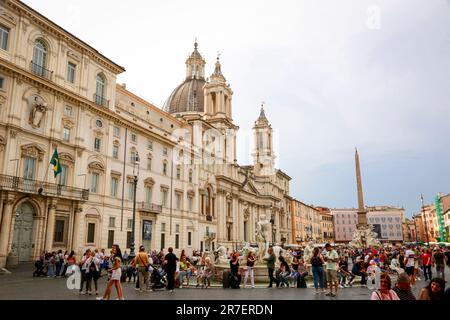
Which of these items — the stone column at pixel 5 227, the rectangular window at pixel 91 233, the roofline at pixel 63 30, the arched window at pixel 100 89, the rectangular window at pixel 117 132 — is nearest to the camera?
the stone column at pixel 5 227

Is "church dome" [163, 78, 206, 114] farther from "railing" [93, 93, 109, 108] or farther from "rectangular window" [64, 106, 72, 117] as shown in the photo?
"rectangular window" [64, 106, 72, 117]

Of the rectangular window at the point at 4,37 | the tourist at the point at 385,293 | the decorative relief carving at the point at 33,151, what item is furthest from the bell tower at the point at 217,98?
the tourist at the point at 385,293

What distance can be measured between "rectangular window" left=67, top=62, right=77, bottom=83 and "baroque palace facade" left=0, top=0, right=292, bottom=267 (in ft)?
0.31

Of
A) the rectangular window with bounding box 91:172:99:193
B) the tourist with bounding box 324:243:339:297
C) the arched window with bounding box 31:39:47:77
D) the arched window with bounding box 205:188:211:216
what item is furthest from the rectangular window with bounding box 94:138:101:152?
the tourist with bounding box 324:243:339:297

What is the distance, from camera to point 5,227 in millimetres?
21469

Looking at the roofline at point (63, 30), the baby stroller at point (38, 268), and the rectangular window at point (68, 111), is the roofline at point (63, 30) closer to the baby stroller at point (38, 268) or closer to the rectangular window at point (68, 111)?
the rectangular window at point (68, 111)

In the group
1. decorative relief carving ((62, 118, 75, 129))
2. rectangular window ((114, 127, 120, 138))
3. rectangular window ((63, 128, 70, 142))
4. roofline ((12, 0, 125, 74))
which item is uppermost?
roofline ((12, 0, 125, 74))

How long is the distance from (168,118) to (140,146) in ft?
29.1

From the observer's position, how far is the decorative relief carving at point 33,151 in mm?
23439

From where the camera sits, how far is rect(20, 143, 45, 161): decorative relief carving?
76.9 feet

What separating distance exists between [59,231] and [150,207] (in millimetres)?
10347

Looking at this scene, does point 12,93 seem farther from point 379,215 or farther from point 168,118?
point 379,215

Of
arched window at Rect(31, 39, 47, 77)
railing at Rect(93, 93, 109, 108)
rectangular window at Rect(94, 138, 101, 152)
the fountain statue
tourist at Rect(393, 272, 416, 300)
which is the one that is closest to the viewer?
tourist at Rect(393, 272, 416, 300)

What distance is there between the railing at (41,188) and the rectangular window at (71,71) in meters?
8.50
